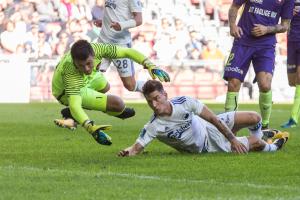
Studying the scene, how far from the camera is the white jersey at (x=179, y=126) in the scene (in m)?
9.23

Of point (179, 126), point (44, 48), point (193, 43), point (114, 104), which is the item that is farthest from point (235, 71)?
point (193, 43)

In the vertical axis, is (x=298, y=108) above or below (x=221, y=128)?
below

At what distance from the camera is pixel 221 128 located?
932 centimetres

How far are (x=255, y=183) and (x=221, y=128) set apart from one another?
7.20 feet

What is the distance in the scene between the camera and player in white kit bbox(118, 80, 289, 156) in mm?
9188

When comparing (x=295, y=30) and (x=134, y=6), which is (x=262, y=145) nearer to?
(x=134, y=6)

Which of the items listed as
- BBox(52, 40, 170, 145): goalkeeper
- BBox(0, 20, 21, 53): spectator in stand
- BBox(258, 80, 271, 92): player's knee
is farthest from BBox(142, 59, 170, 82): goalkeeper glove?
BBox(0, 20, 21, 53): spectator in stand

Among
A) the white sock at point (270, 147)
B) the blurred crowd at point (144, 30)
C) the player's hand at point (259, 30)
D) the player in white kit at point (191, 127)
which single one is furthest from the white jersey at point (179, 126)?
the blurred crowd at point (144, 30)

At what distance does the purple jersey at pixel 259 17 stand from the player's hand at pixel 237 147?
308cm

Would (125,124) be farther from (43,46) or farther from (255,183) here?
(43,46)

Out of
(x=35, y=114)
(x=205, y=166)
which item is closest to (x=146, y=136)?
(x=205, y=166)

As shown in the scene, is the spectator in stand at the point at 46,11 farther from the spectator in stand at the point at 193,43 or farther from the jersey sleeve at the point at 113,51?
the jersey sleeve at the point at 113,51

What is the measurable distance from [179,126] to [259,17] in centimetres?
364

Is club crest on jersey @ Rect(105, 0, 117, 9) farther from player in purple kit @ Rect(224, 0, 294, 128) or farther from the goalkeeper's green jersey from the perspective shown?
the goalkeeper's green jersey
